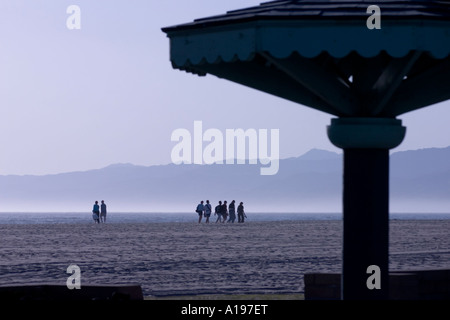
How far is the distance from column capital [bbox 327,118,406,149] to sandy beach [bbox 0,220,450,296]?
16.7 feet

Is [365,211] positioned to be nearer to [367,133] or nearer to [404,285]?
[367,133]

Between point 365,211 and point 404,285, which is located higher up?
point 365,211

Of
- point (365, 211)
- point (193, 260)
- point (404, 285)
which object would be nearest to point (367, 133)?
point (365, 211)

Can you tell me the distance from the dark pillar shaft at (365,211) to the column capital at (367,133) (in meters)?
0.08

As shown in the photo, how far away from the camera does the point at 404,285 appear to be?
12.8 m

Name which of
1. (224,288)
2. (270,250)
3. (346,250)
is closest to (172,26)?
(346,250)

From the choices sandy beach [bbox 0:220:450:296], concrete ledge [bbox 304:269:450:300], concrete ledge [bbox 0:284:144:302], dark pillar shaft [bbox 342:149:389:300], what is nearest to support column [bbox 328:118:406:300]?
dark pillar shaft [bbox 342:149:389:300]

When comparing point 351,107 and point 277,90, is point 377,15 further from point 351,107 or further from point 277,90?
point 277,90

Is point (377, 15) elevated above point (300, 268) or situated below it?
above

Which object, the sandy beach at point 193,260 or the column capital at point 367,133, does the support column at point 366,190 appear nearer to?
the column capital at point 367,133

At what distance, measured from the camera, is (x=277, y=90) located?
1041cm

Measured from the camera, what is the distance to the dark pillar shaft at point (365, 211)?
9539 mm

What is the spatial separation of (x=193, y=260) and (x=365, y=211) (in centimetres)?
1559
